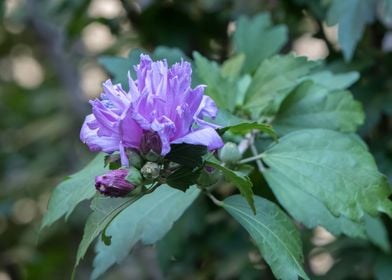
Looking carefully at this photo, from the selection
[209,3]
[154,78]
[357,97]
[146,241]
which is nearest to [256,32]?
[357,97]

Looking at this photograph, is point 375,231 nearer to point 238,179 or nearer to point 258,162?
point 258,162

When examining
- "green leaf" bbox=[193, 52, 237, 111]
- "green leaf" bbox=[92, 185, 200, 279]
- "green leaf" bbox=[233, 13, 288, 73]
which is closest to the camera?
"green leaf" bbox=[92, 185, 200, 279]

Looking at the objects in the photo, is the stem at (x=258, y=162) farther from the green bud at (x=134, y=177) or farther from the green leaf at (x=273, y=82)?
the green bud at (x=134, y=177)

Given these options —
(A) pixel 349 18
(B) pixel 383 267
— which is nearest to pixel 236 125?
(A) pixel 349 18

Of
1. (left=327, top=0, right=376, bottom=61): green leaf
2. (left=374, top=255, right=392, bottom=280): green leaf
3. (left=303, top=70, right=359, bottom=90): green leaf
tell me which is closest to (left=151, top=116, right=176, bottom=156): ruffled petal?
(left=303, top=70, right=359, bottom=90): green leaf

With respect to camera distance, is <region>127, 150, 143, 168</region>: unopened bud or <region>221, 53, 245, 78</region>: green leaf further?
<region>221, 53, 245, 78</region>: green leaf

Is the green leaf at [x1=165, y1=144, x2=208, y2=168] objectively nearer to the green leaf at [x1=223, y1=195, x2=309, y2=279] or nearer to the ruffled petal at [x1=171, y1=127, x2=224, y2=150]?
the ruffled petal at [x1=171, y1=127, x2=224, y2=150]

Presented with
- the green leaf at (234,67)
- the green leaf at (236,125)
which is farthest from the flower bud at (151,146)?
the green leaf at (234,67)
